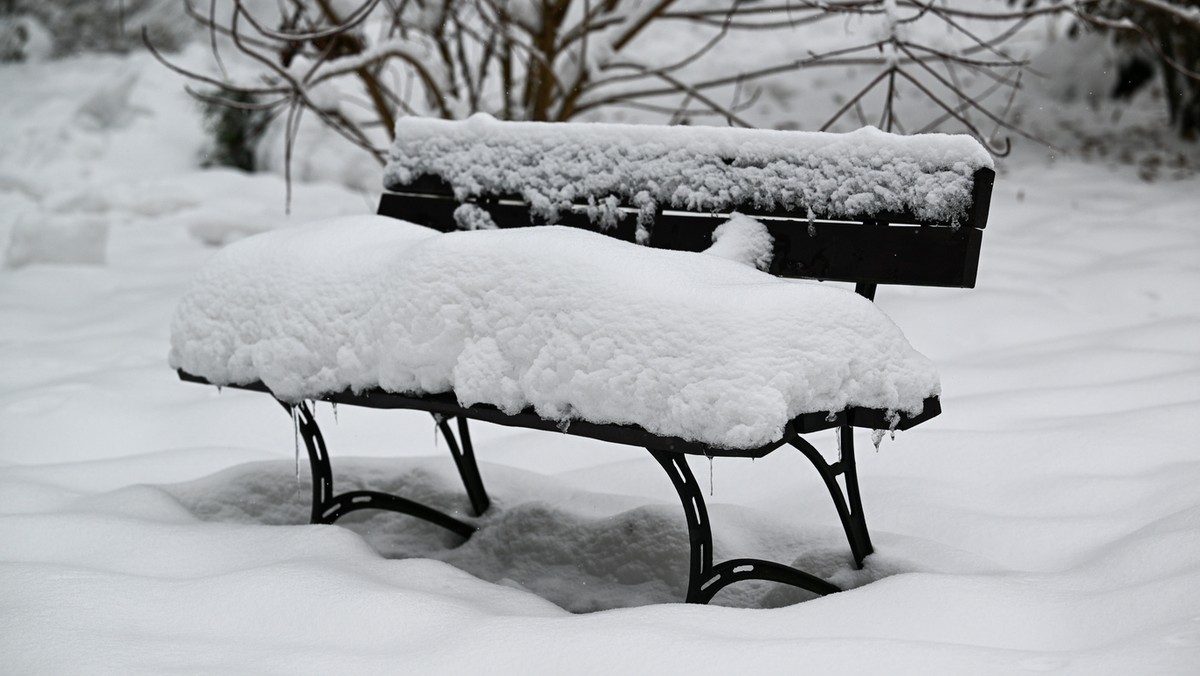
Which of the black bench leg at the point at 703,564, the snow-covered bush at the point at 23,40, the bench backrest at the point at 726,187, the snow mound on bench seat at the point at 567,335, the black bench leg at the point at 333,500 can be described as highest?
the bench backrest at the point at 726,187

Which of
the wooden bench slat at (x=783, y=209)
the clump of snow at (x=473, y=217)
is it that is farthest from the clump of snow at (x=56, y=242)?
the clump of snow at (x=473, y=217)

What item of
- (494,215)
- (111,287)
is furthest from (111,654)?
(111,287)

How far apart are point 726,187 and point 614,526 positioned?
2.83 ft

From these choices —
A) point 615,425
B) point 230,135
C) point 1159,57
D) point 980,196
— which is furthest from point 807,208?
point 230,135

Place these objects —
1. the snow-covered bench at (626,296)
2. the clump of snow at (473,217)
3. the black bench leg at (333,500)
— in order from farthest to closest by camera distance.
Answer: the clump of snow at (473,217) → the black bench leg at (333,500) → the snow-covered bench at (626,296)

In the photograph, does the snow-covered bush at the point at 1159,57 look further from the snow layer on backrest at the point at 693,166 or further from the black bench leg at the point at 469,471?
the black bench leg at the point at 469,471

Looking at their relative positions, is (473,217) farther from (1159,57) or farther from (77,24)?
(77,24)

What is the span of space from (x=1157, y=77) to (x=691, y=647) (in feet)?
32.8

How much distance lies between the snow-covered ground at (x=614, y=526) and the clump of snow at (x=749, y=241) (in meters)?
0.65

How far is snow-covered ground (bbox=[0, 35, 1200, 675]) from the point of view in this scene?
5.92 ft

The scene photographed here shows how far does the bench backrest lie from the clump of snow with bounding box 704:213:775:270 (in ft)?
0.07

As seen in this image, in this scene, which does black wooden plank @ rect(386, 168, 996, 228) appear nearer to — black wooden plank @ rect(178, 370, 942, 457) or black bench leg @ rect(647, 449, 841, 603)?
black wooden plank @ rect(178, 370, 942, 457)

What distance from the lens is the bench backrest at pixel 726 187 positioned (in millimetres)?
2256

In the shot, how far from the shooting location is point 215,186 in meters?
8.75
